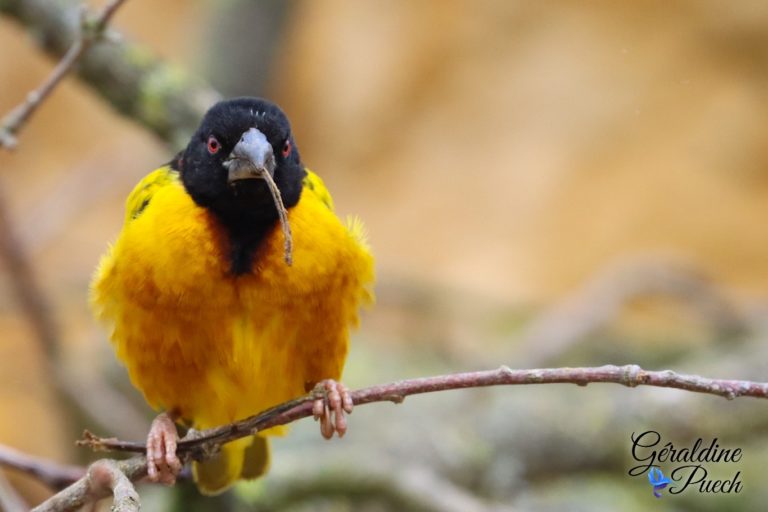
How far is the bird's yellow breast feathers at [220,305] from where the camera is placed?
2051 mm

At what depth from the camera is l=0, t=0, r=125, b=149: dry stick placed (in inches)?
83.6

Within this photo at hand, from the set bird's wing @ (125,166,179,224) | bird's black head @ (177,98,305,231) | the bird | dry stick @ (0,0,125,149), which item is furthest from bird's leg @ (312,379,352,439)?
dry stick @ (0,0,125,149)

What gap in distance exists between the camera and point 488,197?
7176mm

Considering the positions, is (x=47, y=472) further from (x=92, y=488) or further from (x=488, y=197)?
(x=488, y=197)

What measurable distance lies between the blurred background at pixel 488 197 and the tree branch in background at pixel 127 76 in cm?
122

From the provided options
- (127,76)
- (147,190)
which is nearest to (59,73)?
(147,190)

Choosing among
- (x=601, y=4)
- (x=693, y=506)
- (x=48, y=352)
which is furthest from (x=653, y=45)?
(x=48, y=352)

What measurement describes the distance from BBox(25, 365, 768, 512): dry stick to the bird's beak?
48 cm

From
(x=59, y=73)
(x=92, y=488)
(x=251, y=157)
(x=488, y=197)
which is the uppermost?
(x=488, y=197)

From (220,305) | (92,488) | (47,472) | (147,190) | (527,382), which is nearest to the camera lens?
(527,382)

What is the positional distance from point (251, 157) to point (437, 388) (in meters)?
0.73

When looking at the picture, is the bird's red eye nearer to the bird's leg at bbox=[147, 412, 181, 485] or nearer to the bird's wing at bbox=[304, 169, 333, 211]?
the bird's wing at bbox=[304, 169, 333, 211]

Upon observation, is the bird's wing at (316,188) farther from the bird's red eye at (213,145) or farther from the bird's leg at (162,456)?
the bird's leg at (162,456)

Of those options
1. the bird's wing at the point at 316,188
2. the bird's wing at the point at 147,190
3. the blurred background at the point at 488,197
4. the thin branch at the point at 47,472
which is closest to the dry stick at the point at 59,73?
the bird's wing at the point at 147,190
